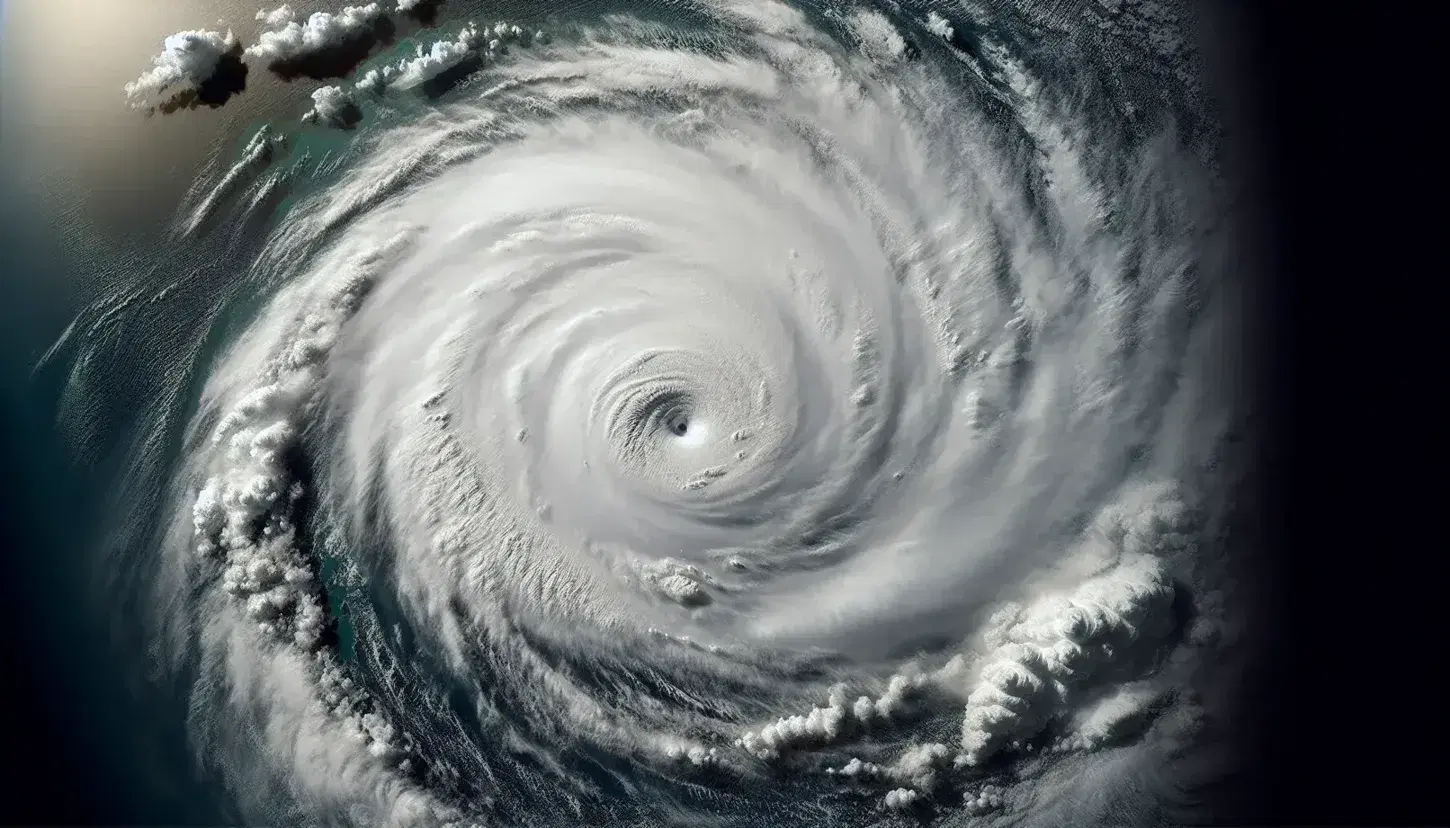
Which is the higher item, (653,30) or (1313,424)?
(653,30)

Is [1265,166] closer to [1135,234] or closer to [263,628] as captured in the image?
[1135,234]

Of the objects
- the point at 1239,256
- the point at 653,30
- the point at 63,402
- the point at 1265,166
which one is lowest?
the point at 63,402

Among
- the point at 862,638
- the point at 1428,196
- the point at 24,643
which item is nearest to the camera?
the point at 1428,196

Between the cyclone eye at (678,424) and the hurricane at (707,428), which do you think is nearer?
the hurricane at (707,428)

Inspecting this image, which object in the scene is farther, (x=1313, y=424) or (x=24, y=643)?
(x=24, y=643)

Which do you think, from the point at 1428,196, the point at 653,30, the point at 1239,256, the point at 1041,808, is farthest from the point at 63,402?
the point at 1428,196

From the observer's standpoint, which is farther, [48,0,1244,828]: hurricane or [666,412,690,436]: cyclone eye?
[666,412,690,436]: cyclone eye

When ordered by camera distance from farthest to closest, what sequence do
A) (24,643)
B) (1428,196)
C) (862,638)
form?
(24,643) → (862,638) → (1428,196)
